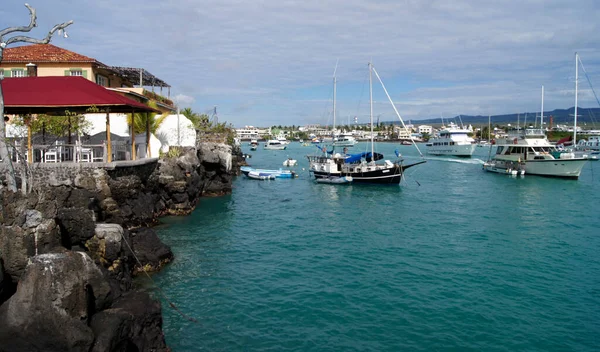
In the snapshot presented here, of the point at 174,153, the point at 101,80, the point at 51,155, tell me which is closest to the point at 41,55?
the point at 101,80

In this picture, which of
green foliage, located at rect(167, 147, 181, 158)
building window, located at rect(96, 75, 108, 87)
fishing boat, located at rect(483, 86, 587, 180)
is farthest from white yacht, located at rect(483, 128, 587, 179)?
building window, located at rect(96, 75, 108, 87)

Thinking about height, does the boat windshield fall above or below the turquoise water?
above


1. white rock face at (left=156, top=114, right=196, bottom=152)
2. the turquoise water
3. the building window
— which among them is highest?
the building window

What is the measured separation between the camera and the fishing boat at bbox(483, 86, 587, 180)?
163 feet

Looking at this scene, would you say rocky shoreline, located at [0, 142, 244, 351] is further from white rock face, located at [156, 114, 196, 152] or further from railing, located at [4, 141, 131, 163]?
white rock face, located at [156, 114, 196, 152]

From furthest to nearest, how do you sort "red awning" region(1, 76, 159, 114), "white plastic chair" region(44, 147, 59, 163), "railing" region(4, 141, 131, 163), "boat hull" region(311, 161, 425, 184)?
"boat hull" region(311, 161, 425, 184)
"white plastic chair" region(44, 147, 59, 163)
"railing" region(4, 141, 131, 163)
"red awning" region(1, 76, 159, 114)

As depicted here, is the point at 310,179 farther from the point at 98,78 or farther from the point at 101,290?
the point at 101,290

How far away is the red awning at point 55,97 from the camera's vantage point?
65.4 feet

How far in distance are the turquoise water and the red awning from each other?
7.01 m

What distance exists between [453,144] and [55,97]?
86026mm

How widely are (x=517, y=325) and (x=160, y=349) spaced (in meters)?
10.1

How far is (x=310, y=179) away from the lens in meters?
51.0

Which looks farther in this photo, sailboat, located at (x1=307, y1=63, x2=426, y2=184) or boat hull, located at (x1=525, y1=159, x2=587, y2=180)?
boat hull, located at (x1=525, y1=159, x2=587, y2=180)

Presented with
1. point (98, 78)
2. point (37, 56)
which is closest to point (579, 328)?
point (98, 78)
